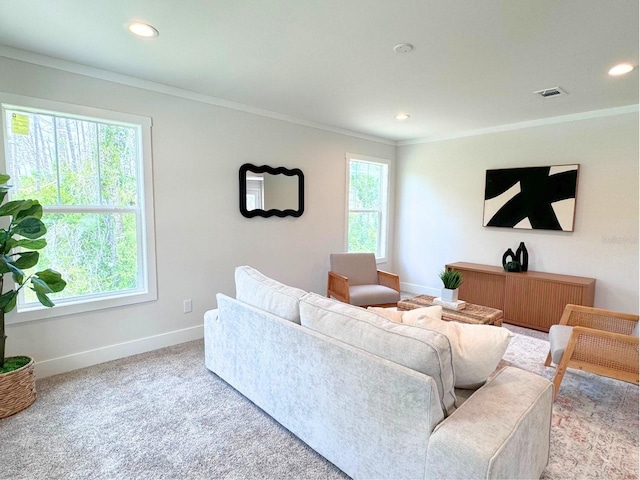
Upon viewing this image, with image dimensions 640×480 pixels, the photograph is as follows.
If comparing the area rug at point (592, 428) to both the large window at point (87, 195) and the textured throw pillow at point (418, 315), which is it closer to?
the textured throw pillow at point (418, 315)

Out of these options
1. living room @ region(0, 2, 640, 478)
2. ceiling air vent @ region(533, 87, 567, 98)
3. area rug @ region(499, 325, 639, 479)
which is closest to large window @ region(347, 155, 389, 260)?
living room @ region(0, 2, 640, 478)

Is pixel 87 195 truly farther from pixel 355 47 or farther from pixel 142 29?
pixel 355 47

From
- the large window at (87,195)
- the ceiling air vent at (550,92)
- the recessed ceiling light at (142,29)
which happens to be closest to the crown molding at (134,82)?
the large window at (87,195)

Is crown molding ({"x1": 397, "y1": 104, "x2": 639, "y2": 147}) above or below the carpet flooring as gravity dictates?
above

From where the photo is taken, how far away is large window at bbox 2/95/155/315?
100 inches

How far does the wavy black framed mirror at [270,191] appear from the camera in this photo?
3643mm

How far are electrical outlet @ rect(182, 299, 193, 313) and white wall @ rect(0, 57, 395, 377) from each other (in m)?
0.04

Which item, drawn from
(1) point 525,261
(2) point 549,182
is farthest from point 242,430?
(2) point 549,182

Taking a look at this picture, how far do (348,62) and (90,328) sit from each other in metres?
2.96

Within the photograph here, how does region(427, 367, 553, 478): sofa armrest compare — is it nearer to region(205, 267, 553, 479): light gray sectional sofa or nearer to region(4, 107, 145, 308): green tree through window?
region(205, 267, 553, 479): light gray sectional sofa

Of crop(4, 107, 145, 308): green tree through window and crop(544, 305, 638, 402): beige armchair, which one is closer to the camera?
crop(544, 305, 638, 402): beige armchair

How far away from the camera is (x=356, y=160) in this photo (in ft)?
16.0

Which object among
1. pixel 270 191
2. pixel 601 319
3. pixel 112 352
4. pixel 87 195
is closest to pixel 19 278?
pixel 87 195

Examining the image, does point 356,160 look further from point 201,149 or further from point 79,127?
point 79,127
